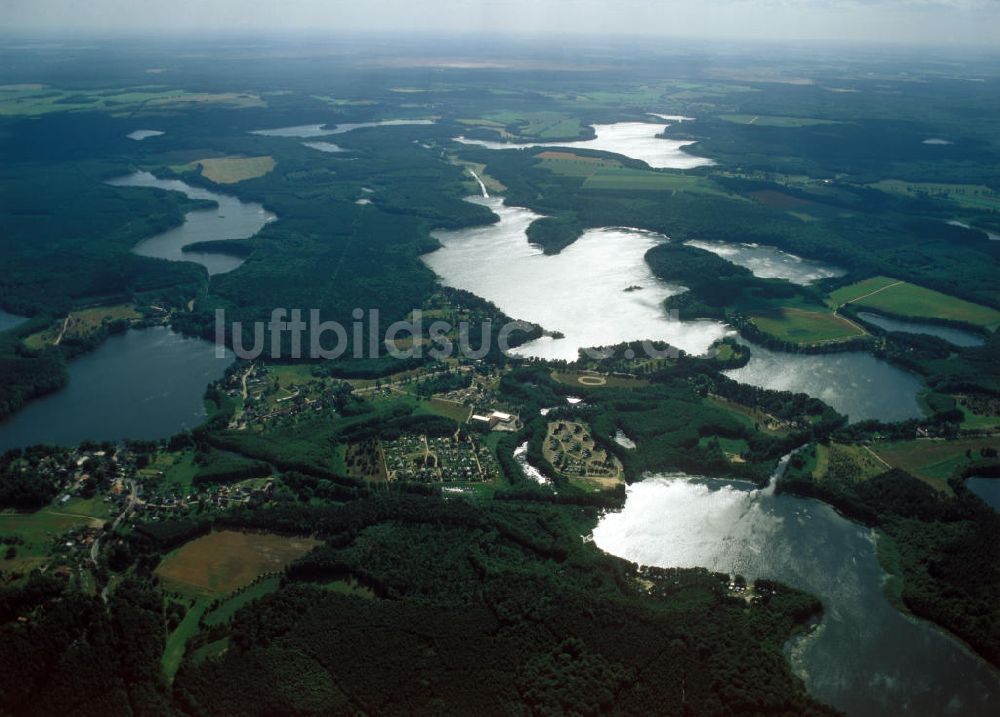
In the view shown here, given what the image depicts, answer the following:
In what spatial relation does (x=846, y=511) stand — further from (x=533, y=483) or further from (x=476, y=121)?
(x=476, y=121)

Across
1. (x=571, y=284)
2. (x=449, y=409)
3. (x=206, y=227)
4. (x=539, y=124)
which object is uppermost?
Result: (x=539, y=124)

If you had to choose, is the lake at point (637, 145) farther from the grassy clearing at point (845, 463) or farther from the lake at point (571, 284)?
the grassy clearing at point (845, 463)

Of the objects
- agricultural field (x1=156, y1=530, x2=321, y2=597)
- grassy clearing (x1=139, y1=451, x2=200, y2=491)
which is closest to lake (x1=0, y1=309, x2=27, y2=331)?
grassy clearing (x1=139, y1=451, x2=200, y2=491)

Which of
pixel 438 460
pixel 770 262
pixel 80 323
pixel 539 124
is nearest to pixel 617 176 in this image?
pixel 770 262

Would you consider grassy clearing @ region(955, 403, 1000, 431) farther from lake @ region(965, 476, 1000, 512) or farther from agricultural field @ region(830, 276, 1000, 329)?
agricultural field @ region(830, 276, 1000, 329)

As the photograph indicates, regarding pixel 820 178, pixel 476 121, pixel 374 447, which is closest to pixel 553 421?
pixel 374 447

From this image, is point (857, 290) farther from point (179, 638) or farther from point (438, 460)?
point (179, 638)

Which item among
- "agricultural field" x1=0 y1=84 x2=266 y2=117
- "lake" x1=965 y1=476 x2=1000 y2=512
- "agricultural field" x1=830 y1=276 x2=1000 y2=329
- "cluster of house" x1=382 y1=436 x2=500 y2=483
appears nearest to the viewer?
"lake" x1=965 y1=476 x2=1000 y2=512
